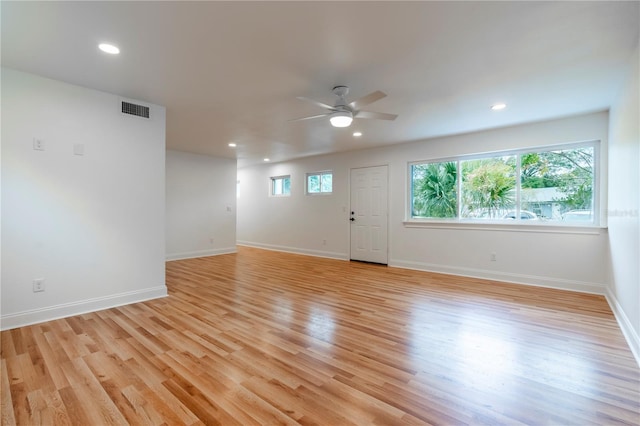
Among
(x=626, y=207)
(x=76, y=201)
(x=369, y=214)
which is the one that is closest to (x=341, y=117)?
(x=626, y=207)

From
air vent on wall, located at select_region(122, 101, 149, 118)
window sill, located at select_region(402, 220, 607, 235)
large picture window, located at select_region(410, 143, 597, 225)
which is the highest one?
air vent on wall, located at select_region(122, 101, 149, 118)

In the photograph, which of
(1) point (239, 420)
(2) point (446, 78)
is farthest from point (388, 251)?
(1) point (239, 420)

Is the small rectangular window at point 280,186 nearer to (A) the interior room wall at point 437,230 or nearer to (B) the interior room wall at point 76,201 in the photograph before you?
(A) the interior room wall at point 437,230

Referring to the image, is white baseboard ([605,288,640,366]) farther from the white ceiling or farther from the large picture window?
the white ceiling

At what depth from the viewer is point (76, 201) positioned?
3215mm

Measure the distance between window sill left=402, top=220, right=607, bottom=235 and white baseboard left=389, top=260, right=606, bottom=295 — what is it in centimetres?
70

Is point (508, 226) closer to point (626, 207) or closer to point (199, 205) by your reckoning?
point (626, 207)

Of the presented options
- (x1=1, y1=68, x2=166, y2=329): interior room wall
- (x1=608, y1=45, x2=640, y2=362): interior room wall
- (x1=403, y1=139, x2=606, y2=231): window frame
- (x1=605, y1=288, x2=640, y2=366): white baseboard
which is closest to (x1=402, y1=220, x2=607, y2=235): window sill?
(x1=403, y1=139, x2=606, y2=231): window frame

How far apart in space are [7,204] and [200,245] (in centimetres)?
437

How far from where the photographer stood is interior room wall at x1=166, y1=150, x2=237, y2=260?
6645 mm

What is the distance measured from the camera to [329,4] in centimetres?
191

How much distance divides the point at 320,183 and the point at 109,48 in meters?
5.27

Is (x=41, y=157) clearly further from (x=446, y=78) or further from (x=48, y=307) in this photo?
(x=446, y=78)

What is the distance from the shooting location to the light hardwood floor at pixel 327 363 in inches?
67.2
